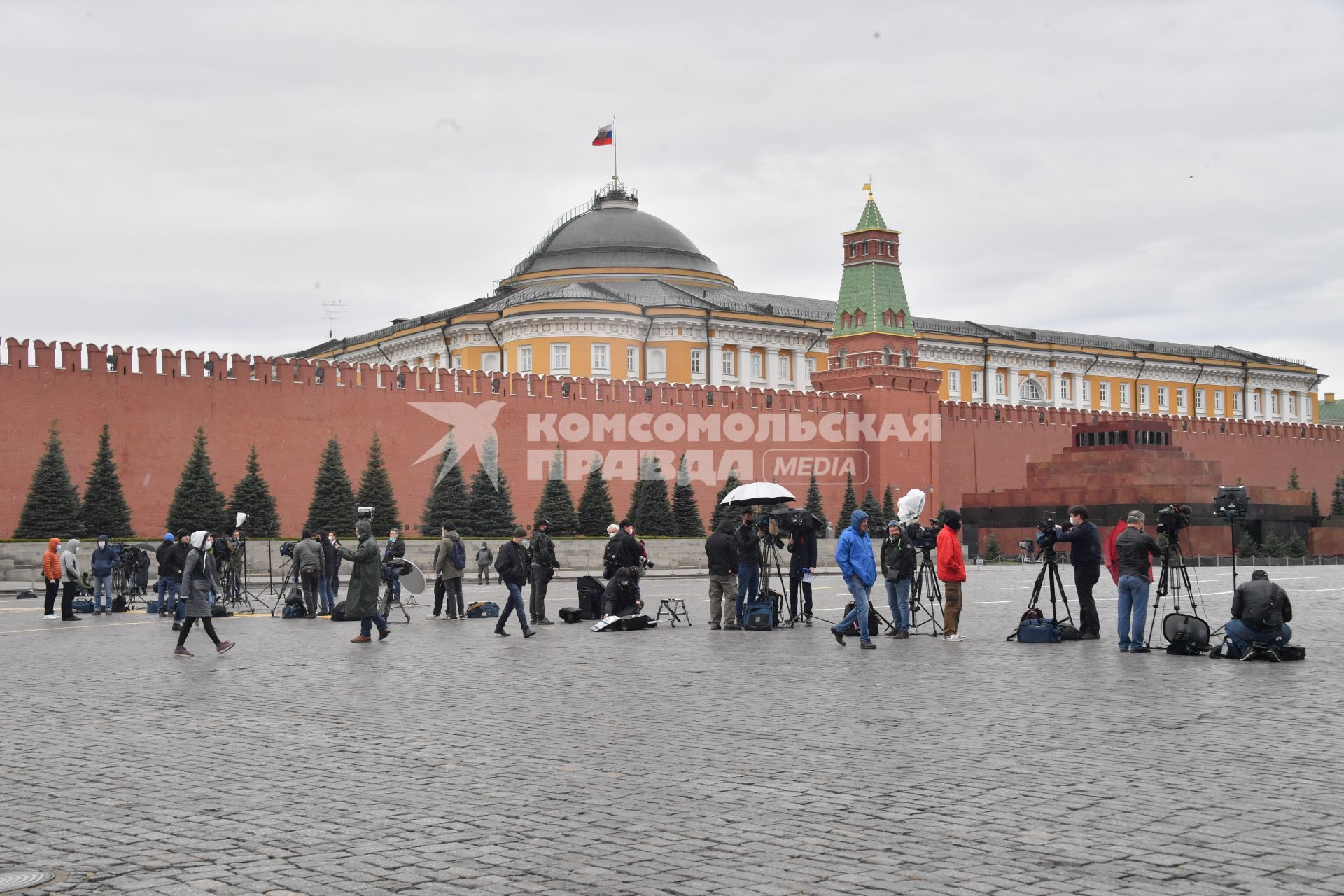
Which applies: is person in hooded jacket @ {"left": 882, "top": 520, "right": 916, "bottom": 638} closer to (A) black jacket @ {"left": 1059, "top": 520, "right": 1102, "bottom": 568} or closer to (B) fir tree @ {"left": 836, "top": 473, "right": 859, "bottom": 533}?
(A) black jacket @ {"left": 1059, "top": 520, "right": 1102, "bottom": 568}

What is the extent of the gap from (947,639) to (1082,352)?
52.4 meters

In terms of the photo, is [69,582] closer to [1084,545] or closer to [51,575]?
[51,575]

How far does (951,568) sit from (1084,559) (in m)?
1.08

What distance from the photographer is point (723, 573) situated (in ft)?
43.3

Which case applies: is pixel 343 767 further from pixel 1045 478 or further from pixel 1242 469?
pixel 1242 469

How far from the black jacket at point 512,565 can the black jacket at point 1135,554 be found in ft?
16.6

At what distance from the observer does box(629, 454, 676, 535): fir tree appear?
3447cm

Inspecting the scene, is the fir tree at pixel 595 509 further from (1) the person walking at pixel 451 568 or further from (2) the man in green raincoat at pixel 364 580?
(2) the man in green raincoat at pixel 364 580

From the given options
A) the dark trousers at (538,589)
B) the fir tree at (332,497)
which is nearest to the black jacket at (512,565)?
the dark trousers at (538,589)

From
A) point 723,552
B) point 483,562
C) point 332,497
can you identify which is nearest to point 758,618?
point 723,552

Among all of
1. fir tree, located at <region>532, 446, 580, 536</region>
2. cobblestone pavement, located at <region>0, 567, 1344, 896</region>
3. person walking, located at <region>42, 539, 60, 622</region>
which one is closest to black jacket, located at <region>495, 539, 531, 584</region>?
cobblestone pavement, located at <region>0, 567, 1344, 896</region>

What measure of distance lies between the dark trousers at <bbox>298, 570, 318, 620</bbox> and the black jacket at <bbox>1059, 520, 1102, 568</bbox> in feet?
26.5

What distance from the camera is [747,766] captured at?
5.83 m

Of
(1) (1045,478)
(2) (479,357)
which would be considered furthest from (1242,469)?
(2) (479,357)
